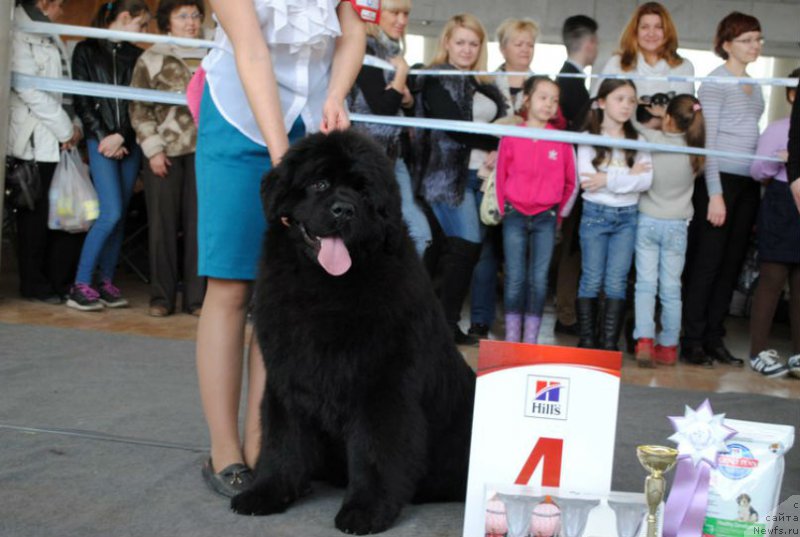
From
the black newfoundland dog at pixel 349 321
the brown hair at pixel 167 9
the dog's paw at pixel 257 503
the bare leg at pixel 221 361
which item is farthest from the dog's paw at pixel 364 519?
the brown hair at pixel 167 9

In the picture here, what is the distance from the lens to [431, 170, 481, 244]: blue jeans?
560 cm

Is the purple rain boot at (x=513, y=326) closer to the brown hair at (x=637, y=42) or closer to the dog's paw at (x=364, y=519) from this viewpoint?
the brown hair at (x=637, y=42)

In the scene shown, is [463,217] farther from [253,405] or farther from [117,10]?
[253,405]

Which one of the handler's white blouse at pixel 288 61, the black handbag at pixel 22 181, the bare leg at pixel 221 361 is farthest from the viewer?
the black handbag at pixel 22 181

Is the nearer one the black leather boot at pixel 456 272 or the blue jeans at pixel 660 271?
the blue jeans at pixel 660 271

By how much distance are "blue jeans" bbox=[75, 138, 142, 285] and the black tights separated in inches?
142

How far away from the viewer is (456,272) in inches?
221

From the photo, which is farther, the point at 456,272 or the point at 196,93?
the point at 456,272

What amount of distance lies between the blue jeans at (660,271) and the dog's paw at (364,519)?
3.28 m

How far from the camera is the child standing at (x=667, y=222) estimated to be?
17.9 feet

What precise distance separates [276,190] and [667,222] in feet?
11.2

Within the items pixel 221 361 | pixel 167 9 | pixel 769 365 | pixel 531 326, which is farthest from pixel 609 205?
pixel 221 361

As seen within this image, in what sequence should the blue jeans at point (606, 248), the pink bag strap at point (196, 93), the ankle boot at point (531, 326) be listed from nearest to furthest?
1. the pink bag strap at point (196, 93)
2. the blue jeans at point (606, 248)
3. the ankle boot at point (531, 326)

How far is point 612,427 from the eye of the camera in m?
2.54
